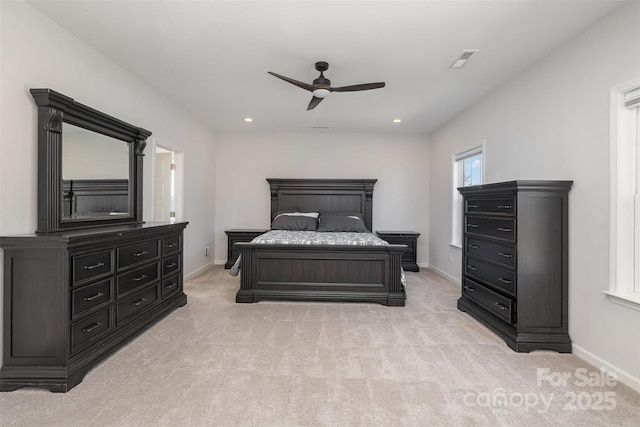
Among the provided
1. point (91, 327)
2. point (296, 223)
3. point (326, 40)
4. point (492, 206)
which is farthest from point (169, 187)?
point (492, 206)

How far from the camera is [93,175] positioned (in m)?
2.66

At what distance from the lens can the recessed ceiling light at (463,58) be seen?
8.78 feet

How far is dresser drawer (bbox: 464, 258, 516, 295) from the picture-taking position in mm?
2553

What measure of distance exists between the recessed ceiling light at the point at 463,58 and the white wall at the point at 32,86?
3.40 m

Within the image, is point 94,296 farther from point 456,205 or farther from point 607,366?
point 456,205

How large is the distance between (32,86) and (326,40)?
2.24 meters

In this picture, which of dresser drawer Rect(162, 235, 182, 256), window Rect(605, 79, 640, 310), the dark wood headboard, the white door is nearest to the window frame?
the dark wood headboard

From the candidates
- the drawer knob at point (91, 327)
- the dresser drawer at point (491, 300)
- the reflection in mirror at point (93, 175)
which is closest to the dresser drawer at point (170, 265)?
the reflection in mirror at point (93, 175)

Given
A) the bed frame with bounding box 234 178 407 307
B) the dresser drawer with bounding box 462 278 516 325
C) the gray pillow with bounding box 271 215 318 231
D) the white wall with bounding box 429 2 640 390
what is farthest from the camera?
the gray pillow with bounding box 271 215 318 231

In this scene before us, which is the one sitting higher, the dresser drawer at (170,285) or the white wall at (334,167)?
the white wall at (334,167)

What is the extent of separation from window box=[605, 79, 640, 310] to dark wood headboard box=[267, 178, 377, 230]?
12.3ft

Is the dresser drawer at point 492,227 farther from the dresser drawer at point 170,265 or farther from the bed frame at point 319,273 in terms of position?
the dresser drawer at point 170,265

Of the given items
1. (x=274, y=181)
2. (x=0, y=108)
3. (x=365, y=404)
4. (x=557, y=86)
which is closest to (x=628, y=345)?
(x=365, y=404)

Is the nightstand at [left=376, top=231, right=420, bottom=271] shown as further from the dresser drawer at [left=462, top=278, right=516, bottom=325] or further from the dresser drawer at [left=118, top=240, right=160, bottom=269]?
the dresser drawer at [left=118, top=240, right=160, bottom=269]
